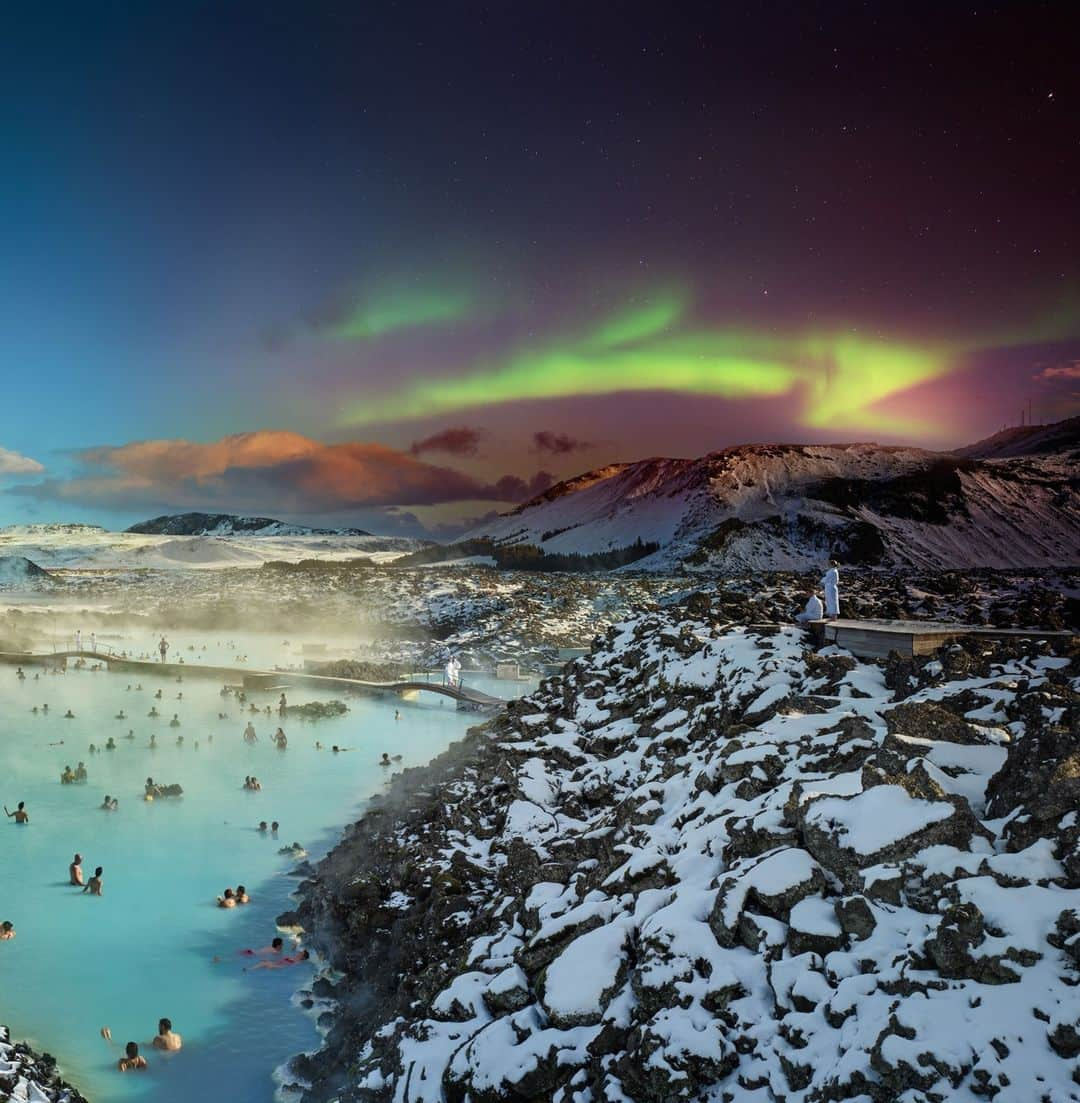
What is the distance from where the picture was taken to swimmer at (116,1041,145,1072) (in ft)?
37.6

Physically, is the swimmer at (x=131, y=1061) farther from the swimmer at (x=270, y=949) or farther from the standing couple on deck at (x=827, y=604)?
the standing couple on deck at (x=827, y=604)

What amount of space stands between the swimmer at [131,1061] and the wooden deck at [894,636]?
12502 mm

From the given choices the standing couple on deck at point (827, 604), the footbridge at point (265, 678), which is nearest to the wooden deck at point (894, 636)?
the standing couple on deck at point (827, 604)

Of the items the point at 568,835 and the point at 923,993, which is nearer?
the point at 923,993

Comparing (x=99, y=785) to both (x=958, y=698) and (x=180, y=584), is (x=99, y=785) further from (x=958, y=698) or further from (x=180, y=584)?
(x=180, y=584)

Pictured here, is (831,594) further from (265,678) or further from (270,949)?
(265,678)

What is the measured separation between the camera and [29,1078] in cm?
986

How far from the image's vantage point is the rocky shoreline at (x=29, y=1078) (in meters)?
9.30

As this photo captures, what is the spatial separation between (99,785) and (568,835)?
65.6ft

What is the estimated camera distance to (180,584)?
3996 inches

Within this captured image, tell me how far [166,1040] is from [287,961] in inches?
94.0

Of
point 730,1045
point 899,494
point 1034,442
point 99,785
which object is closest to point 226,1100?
point 730,1045

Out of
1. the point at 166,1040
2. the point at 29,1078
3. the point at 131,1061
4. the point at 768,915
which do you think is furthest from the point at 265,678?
the point at 768,915

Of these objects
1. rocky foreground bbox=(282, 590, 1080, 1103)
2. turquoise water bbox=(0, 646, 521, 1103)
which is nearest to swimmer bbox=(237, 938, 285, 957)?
turquoise water bbox=(0, 646, 521, 1103)
